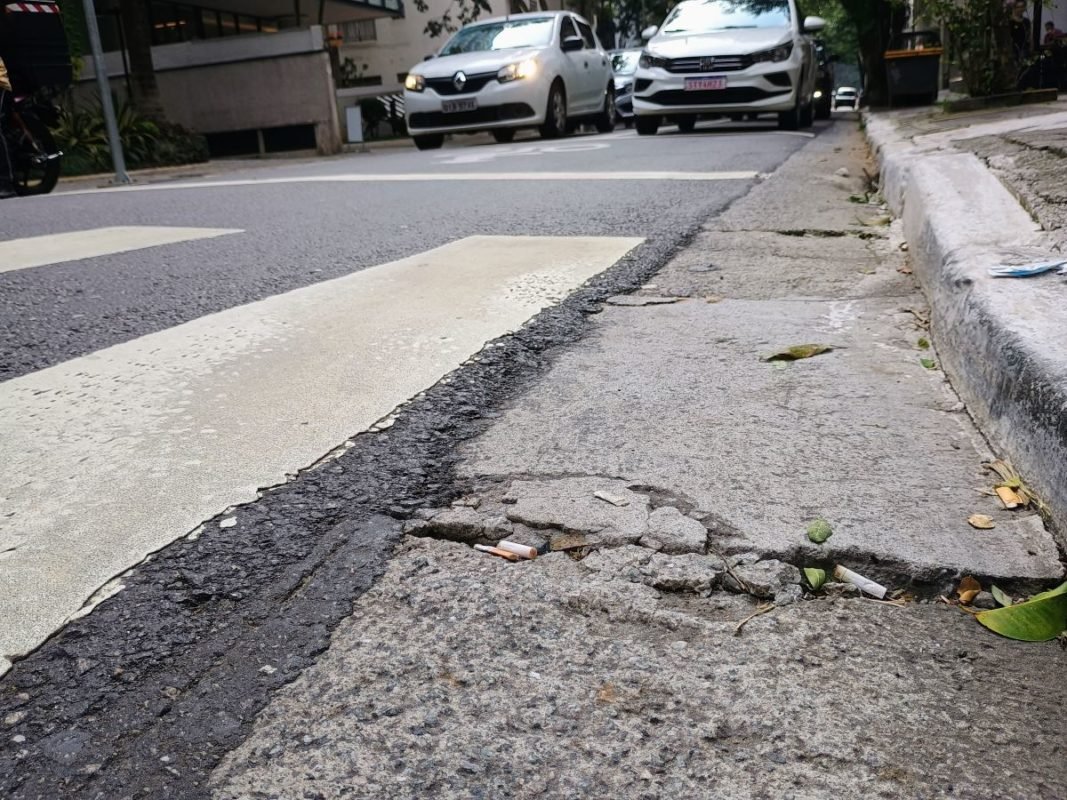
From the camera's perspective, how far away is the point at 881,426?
6.25 feet

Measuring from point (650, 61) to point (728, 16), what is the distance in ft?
3.87

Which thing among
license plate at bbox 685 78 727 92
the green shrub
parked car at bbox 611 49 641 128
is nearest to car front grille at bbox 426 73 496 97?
license plate at bbox 685 78 727 92

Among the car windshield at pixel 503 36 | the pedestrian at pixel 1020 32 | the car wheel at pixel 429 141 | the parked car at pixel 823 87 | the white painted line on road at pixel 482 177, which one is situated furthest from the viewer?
the parked car at pixel 823 87

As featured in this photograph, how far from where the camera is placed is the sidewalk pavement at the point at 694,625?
40.4 inches

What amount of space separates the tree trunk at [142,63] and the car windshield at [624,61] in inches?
320

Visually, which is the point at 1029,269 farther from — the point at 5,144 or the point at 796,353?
the point at 5,144

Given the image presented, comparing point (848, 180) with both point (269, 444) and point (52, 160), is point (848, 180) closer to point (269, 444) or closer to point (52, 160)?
point (269, 444)

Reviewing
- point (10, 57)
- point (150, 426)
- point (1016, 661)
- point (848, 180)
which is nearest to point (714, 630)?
point (1016, 661)

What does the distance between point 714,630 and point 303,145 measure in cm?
2050

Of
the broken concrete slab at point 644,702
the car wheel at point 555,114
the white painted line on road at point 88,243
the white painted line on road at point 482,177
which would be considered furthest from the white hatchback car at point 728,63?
the broken concrete slab at point 644,702

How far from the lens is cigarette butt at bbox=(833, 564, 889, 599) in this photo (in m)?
1.37

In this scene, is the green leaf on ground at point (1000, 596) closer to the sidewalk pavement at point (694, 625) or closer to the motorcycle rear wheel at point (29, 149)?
the sidewalk pavement at point (694, 625)

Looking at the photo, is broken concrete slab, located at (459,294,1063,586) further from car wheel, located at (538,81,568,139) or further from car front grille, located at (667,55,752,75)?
car wheel, located at (538,81,568,139)

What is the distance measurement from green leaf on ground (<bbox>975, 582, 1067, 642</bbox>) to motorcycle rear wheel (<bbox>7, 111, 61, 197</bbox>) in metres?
7.95
